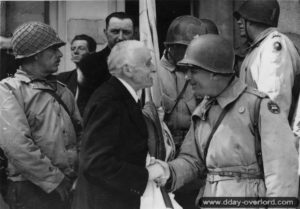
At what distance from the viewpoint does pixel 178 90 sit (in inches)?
188

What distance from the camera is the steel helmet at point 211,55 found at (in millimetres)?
3842

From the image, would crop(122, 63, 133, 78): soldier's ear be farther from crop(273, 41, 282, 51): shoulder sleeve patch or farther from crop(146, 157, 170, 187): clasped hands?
crop(273, 41, 282, 51): shoulder sleeve patch

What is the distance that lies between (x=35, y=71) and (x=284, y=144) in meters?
1.88

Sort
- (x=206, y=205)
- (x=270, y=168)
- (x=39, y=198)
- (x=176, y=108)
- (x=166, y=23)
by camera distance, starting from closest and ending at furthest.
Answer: (x=270, y=168)
(x=206, y=205)
(x=39, y=198)
(x=176, y=108)
(x=166, y=23)

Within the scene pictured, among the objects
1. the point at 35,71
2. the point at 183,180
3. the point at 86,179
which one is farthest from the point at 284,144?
the point at 35,71

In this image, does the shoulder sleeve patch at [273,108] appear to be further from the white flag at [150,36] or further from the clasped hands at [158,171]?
the white flag at [150,36]

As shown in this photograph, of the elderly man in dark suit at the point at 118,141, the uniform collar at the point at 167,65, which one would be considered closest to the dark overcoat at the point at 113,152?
the elderly man in dark suit at the point at 118,141

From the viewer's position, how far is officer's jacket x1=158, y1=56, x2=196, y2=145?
466cm

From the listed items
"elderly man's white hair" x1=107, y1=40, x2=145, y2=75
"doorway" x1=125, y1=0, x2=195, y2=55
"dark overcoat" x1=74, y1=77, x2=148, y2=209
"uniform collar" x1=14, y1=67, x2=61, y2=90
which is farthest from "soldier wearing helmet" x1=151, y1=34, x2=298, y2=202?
"doorway" x1=125, y1=0, x2=195, y2=55

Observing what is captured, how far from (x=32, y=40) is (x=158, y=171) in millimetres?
1384

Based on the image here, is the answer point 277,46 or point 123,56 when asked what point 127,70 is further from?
point 277,46

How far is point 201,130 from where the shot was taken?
12.9 ft

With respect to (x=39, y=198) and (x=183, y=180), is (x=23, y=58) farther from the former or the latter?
(x=183, y=180)

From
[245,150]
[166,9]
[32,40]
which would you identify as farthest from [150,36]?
[166,9]
